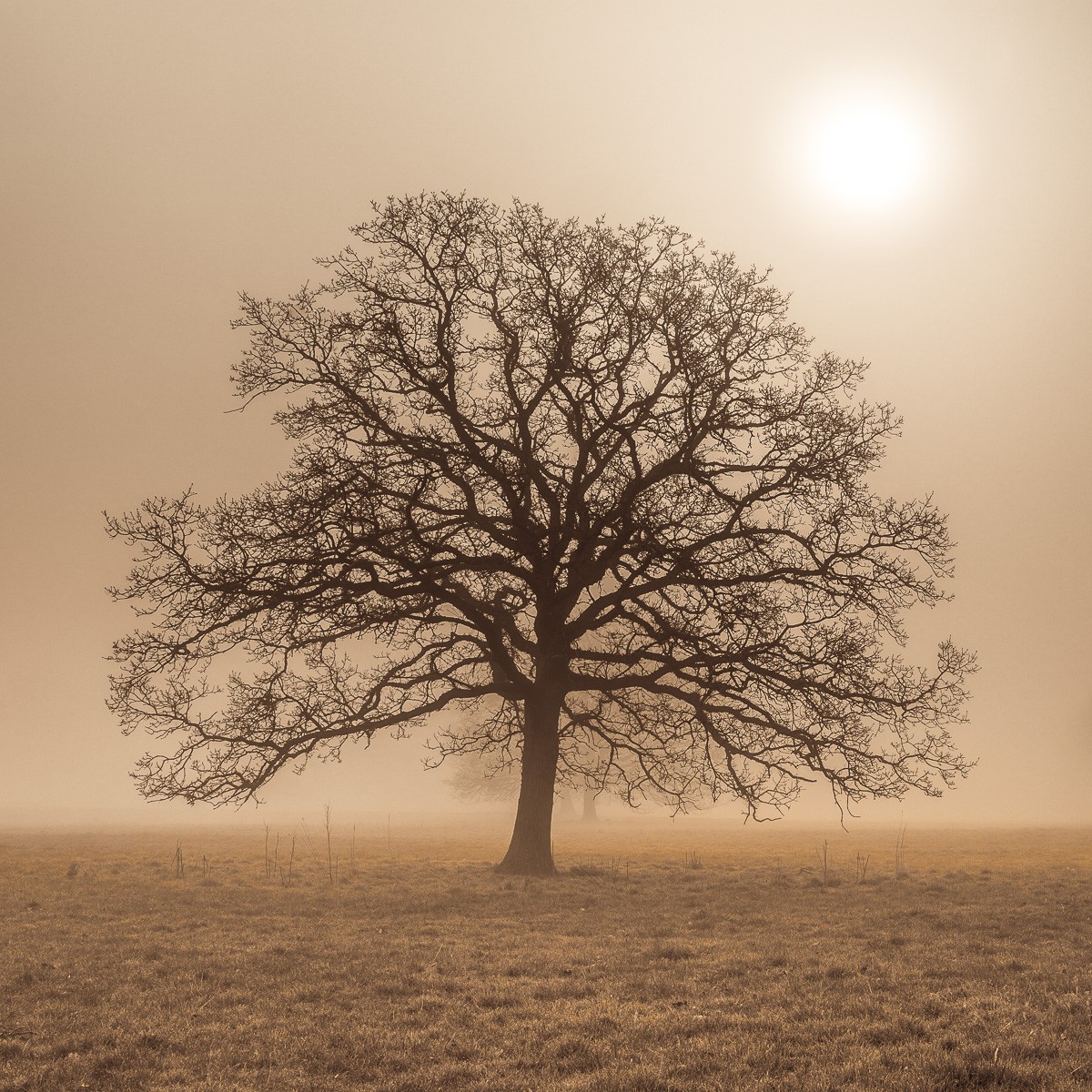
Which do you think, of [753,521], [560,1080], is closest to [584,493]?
[753,521]

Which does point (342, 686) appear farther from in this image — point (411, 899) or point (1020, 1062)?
point (1020, 1062)

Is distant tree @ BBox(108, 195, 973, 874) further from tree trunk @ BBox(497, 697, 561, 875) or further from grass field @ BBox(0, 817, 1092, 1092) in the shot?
grass field @ BBox(0, 817, 1092, 1092)

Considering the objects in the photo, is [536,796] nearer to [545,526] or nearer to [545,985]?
[545,526]

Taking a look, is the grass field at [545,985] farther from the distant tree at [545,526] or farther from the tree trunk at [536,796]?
the distant tree at [545,526]

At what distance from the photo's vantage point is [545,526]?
23.1 m

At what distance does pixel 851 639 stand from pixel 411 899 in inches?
441

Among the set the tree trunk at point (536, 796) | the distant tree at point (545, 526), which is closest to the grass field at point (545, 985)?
the tree trunk at point (536, 796)

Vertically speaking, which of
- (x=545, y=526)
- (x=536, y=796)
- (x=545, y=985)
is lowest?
(x=545, y=985)

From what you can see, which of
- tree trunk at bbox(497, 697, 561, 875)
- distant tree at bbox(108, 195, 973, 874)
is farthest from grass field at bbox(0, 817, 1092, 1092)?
distant tree at bbox(108, 195, 973, 874)

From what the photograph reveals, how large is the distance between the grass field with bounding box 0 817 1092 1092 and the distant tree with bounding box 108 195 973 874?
3567mm

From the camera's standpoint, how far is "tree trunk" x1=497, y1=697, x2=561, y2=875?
21.5 m

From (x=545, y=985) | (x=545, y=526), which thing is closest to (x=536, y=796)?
(x=545, y=526)

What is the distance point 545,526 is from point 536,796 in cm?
668

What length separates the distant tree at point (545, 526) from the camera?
20.3m
